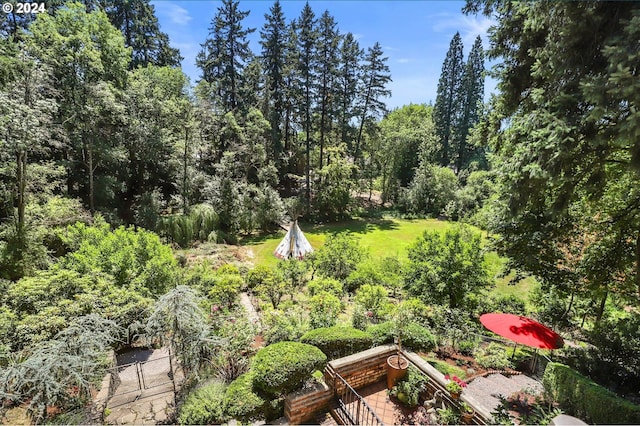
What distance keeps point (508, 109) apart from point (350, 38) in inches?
983

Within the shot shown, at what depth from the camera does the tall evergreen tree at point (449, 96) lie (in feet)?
130

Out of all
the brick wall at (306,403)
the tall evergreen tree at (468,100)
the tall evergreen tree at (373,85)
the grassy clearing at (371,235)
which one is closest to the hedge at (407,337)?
the brick wall at (306,403)

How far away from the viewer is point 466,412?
5.64 meters

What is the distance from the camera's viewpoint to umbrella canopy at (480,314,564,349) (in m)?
6.76

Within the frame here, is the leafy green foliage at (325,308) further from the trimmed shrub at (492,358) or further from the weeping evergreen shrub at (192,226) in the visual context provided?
the weeping evergreen shrub at (192,226)

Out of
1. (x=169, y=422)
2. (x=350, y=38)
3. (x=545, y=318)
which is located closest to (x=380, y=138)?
(x=350, y=38)

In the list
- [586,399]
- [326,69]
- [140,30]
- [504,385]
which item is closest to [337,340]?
[504,385]

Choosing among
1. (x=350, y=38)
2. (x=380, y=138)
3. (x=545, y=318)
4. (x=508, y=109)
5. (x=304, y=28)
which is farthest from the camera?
(x=380, y=138)

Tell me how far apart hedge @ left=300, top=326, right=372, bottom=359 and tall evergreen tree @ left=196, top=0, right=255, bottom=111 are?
22.9m

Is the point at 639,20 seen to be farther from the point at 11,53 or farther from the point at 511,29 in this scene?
the point at 11,53

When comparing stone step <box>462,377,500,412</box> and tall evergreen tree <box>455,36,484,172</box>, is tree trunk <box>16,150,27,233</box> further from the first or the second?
tall evergreen tree <box>455,36,484,172</box>

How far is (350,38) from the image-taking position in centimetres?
2852

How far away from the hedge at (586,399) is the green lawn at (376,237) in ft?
31.6

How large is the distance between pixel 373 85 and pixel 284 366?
95.8 ft
